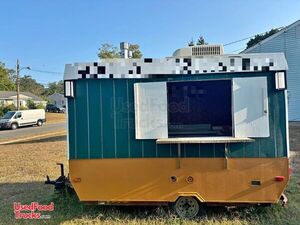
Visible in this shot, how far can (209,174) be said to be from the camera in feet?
15.2

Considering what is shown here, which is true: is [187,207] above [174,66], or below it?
below

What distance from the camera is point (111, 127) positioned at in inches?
189

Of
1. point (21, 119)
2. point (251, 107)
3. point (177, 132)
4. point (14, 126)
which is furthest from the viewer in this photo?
point (21, 119)

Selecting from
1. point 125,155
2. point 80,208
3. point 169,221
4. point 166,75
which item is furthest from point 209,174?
point 80,208

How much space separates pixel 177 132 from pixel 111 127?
110 centimetres

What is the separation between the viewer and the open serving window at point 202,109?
4492mm

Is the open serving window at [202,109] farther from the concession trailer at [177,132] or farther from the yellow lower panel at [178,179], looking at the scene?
the yellow lower panel at [178,179]

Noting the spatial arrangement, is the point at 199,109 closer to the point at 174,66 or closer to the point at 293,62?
the point at 174,66

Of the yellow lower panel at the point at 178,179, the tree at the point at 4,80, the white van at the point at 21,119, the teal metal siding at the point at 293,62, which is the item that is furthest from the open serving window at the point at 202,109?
the tree at the point at 4,80

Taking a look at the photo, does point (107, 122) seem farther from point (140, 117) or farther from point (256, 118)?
point (256, 118)

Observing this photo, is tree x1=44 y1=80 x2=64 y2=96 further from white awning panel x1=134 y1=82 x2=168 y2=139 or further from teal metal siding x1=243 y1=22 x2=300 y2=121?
white awning panel x1=134 y1=82 x2=168 y2=139

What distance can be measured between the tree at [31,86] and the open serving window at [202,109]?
104 metres

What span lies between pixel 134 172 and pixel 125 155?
302 millimetres

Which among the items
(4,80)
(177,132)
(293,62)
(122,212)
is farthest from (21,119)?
(4,80)
